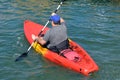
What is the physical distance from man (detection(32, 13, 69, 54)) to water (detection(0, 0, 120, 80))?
28.3 inches

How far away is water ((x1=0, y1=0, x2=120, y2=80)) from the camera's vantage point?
12.1 meters

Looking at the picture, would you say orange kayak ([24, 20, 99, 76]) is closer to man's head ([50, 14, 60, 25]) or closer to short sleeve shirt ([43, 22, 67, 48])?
short sleeve shirt ([43, 22, 67, 48])

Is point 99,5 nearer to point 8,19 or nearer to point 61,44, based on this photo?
point 8,19

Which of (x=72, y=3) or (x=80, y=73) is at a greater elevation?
(x=72, y=3)

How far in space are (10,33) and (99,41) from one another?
166 inches

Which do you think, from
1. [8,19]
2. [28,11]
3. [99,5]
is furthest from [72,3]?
[8,19]

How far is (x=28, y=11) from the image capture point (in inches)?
713

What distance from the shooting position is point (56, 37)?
1259cm

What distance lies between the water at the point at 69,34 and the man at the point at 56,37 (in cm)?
72

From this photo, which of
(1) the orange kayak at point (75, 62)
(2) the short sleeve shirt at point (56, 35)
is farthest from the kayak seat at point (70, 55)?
(2) the short sleeve shirt at point (56, 35)

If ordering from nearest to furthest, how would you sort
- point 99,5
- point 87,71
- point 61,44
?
point 87,71, point 61,44, point 99,5

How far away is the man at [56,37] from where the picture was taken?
1246 centimetres

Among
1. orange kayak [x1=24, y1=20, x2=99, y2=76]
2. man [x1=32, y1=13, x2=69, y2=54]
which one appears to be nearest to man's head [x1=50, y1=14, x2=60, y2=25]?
man [x1=32, y1=13, x2=69, y2=54]

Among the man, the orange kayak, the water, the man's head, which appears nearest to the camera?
the orange kayak
